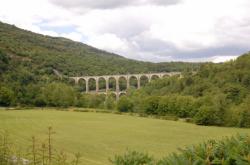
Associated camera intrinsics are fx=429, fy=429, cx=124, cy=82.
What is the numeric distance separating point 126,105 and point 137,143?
50.8 metres

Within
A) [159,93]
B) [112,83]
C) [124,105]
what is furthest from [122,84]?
[124,105]

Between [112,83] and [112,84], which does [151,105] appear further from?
[112,84]

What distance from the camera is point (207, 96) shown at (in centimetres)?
9200

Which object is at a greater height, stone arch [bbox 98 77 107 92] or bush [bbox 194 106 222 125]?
stone arch [bbox 98 77 107 92]

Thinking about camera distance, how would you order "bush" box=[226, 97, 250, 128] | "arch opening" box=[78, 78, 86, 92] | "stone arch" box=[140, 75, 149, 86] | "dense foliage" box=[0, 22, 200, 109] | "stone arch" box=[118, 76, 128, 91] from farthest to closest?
1. "stone arch" box=[118, 76, 128, 91]
2. "arch opening" box=[78, 78, 86, 92]
3. "stone arch" box=[140, 75, 149, 86]
4. "dense foliage" box=[0, 22, 200, 109]
5. "bush" box=[226, 97, 250, 128]

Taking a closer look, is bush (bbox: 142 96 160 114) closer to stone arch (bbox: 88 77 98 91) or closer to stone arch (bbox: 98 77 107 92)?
stone arch (bbox: 88 77 98 91)

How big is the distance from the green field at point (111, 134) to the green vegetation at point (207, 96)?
7.32m

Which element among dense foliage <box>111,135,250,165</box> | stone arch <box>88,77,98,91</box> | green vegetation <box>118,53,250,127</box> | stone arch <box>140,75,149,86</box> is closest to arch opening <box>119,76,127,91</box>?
stone arch <box>140,75,149,86</box>

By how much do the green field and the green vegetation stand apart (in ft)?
24.0

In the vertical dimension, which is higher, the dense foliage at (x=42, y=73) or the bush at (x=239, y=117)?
the dense foliage at (x=42, y=73)

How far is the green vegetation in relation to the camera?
8119cm

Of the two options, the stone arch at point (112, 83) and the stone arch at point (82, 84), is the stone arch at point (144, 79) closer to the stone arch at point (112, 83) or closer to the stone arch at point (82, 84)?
the stone arch at point (112, 83)

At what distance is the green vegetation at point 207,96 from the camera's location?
81188 millimetres

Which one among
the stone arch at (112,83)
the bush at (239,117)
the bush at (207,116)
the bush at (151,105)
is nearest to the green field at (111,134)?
the bush at (207,116)
